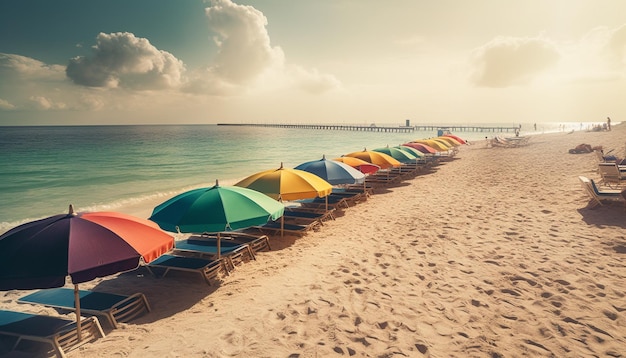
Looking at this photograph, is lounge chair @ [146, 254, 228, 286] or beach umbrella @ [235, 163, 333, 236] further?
beach umbrella @ [235, 163, 333, 236]

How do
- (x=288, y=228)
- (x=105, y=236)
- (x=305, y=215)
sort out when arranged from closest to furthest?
1. (x=105, y=236)
2. (x=288, y=228)
3. (x=305, y=215)

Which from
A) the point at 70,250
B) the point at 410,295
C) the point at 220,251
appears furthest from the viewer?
the point at 220,251

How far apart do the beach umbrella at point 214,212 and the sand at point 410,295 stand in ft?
3.98

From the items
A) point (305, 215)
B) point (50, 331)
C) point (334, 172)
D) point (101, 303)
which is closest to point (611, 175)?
point (334, 172)

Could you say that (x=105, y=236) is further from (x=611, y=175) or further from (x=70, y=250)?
(x=611, y=175)

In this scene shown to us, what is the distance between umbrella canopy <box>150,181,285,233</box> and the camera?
221 inches

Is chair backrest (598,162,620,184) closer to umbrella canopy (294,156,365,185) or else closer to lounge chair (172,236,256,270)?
umbrella canopy (294,156,365,185)

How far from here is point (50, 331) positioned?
437 cm

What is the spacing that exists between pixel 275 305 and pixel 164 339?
158 cm

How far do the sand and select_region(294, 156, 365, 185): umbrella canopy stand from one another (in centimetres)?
129

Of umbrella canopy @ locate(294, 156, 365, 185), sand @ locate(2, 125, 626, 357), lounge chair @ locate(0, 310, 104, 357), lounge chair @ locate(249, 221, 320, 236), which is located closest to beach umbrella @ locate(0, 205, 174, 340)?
lounge chair @ locate(0, 310, 104, 357)

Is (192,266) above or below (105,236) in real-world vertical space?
below

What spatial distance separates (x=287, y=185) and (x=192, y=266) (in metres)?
2.75

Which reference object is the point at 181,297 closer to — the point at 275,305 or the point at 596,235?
the point at 275,305
